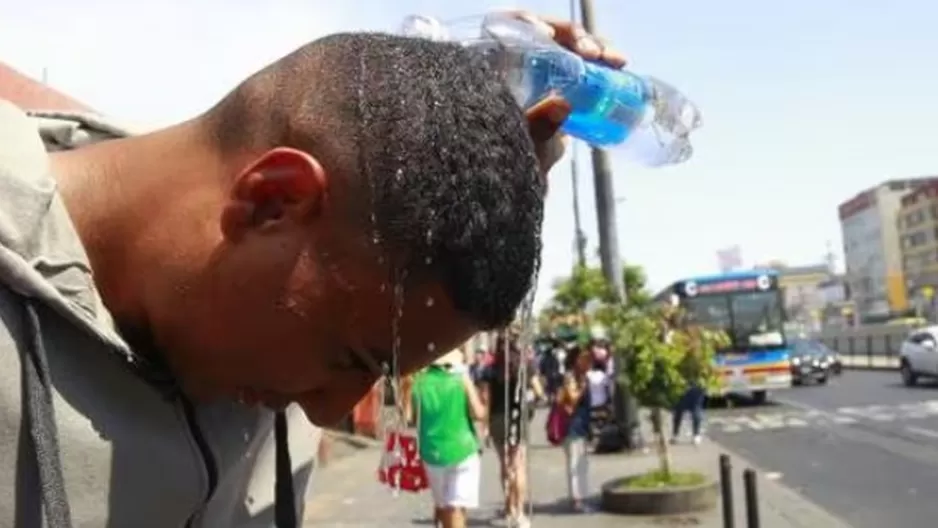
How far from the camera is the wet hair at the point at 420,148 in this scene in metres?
1.43

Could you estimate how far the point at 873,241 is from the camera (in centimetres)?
11425

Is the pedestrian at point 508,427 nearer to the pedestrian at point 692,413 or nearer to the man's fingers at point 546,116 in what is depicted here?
the pedestrian at point 692,413

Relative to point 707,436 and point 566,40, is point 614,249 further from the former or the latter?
point 566,40

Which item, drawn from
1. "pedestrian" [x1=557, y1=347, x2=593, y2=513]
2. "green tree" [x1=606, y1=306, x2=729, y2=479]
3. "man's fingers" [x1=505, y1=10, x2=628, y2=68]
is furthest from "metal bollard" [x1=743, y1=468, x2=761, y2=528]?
"man's fingers" [x1=505, y1=10, x2=628, y2=68]

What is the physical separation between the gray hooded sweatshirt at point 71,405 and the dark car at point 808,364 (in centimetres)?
3435

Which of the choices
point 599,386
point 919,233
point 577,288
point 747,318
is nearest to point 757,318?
point 747,318

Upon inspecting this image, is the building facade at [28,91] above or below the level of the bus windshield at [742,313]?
above

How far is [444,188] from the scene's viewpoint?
1.44 meters

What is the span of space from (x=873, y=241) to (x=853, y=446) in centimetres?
10122

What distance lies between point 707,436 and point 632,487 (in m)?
8.71

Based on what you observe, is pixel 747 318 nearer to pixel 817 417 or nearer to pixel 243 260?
pixel 817 417

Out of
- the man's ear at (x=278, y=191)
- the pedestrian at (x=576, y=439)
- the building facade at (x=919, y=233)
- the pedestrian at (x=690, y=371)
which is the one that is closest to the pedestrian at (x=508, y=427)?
→ the pedestrian at (x=576, y=439)

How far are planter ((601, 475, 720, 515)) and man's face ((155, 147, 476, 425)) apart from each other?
11.4 meters

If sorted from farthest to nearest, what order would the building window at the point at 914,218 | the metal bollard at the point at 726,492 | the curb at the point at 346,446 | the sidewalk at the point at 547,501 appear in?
1. the building window at the point at 914,218
2. the curb at the point at 346,446
3. the sidewalk at the point at 547,501
4. the metal bollard at the point at 726,492
